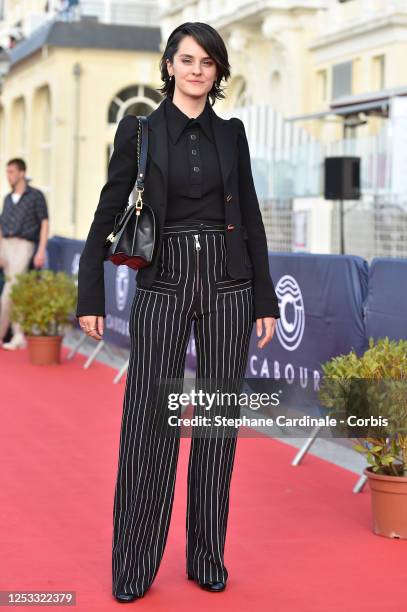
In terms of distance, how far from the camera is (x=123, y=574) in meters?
4.73

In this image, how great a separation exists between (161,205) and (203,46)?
21.6 inches

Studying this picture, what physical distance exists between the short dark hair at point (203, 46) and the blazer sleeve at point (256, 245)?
0.62 feet

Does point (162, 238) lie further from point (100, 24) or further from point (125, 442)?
point (100, 24)

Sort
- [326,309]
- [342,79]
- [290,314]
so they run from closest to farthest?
[326,309] → [290,314] → [342,79]

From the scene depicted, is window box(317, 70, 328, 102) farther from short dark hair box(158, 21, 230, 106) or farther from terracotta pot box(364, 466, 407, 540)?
short dark hair box(158, 21, 230, 106)

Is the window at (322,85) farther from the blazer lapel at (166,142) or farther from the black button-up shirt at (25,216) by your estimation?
the blazer lapel at (166,142)

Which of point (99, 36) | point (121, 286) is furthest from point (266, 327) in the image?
point (99, 36)

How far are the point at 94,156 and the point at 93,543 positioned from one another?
32.1m

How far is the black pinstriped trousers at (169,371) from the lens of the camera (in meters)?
4.67

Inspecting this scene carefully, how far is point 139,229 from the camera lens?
15.0 ft

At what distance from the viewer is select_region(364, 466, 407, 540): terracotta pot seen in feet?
18.9

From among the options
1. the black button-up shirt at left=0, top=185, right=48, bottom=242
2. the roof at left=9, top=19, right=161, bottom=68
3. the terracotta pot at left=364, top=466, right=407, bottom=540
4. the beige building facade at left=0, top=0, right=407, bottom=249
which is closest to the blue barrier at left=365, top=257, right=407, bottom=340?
the terracotta pot at left=364, top=466, right=407, bottom=540

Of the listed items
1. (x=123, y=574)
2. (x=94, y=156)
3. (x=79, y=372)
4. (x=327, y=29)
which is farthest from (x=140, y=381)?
(x=94, y=156)

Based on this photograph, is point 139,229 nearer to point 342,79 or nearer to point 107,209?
point 107,209
